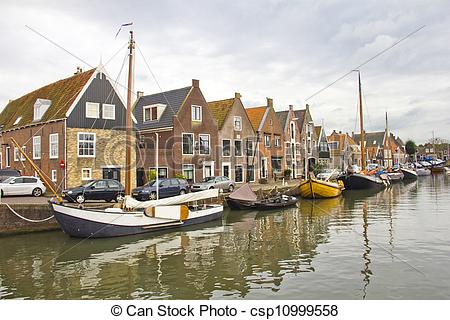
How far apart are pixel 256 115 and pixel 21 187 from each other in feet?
99.4

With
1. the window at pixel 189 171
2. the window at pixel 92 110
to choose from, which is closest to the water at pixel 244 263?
the window at pixel 92 110

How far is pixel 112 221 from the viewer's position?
1725cm

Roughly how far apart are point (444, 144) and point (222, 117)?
124m

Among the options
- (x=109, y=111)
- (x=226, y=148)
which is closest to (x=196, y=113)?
(x=226, y=148)

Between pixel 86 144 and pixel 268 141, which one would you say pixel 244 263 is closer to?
pixel 86 144

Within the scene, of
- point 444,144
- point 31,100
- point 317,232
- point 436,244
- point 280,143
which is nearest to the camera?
point 436,244

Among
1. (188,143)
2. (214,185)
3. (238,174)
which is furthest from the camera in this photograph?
(238,174)

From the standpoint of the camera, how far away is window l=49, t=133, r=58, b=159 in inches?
1083

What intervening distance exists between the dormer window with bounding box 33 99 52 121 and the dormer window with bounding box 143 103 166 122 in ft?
31.0

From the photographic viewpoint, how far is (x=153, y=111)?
1439 inches

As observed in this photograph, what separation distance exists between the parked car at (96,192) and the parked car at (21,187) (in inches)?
128
